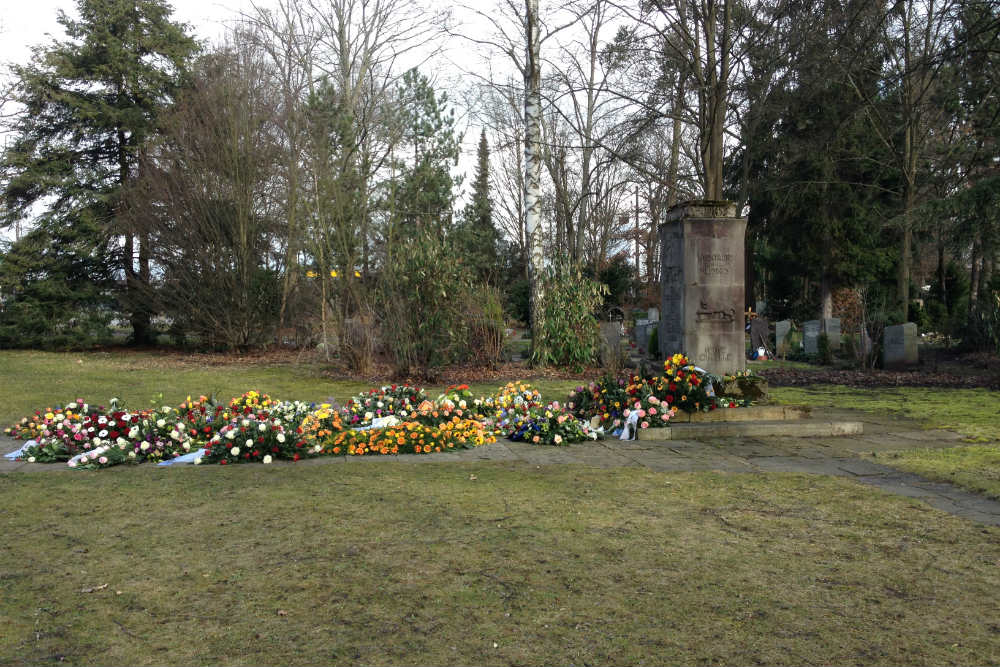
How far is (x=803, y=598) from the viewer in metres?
3.23

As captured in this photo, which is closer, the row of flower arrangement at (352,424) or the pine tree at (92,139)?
the row of flower arrangement at (352,424)

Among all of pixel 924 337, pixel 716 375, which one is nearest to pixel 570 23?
pixel 716 375

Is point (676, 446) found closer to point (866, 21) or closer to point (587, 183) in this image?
point (866, 21)

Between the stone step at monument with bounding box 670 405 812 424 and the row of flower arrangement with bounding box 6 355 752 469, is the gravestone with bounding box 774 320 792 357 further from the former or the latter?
the row of flower arrangement with bounding box 6 355 752 469

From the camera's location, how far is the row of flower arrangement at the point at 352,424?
644cm

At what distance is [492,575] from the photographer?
3.52 metres

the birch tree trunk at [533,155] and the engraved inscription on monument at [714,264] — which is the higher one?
the birch tree trunk at [533,155]

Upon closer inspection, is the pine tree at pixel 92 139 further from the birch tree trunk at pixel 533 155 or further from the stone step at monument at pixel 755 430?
the stone step at monument at pixel 755 430

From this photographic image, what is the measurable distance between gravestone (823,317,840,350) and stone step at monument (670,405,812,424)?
12.1 meters

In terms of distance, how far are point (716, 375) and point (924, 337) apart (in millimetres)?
16290

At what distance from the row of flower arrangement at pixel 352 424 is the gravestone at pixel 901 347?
9263mm

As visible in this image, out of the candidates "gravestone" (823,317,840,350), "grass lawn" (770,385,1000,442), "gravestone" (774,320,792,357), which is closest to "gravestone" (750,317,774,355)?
"gravestone" (774,320,792,357)

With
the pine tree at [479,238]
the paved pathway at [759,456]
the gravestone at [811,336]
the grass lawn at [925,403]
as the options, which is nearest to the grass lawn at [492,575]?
the paved pathway at [759,456]

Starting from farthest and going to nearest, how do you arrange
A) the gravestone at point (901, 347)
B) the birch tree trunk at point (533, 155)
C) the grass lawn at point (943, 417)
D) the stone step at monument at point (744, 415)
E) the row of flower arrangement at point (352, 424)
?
the gravestone at point (901, 347)
the birch tree trunk at point (533, 155)
the stone step at monument at point (744, 415)
the row of flower arrangement at point (352, 424)
the grass lawn at point (943, 417)
